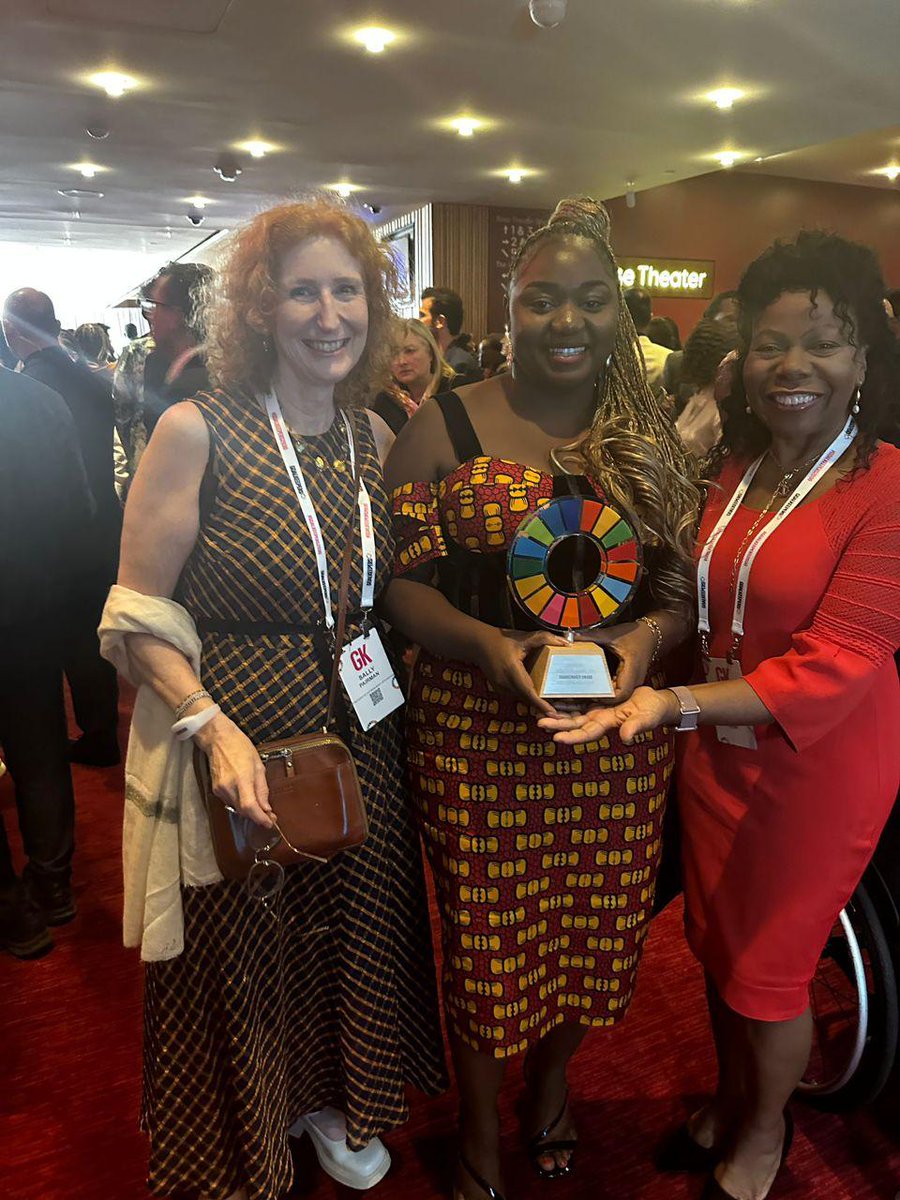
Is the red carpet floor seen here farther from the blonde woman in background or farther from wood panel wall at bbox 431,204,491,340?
wood panel wall at bbox 431,204,491,340

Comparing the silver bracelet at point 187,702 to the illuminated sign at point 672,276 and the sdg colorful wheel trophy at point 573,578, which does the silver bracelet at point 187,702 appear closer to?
the sdg colorful wheel trophy at point 573,578

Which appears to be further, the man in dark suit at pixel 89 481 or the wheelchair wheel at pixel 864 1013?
the man in dark suit at pixel 89 481

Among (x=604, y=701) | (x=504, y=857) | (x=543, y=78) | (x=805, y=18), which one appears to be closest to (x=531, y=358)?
(x=604, y=701)

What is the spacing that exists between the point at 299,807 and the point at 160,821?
0.25 meters

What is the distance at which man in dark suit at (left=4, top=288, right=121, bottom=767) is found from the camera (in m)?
3.22

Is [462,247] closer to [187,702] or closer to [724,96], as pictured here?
[724,96]

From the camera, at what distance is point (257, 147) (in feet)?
25.6

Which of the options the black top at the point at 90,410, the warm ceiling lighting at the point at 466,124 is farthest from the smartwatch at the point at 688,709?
the warm ceiling lighting at the point at 466,124

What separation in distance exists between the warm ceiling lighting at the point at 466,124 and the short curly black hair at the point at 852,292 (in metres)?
6.49

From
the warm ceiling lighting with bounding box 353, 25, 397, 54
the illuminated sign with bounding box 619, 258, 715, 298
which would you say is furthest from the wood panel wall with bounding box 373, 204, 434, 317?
the warm ceiling lighting with bounding box 353, 25, 397, 54

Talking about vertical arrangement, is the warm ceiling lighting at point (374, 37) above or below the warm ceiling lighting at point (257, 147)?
below

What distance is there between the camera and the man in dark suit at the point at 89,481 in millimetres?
3223

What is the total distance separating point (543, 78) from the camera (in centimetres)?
592

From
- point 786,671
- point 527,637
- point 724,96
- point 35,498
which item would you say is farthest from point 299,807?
point 724,96
